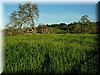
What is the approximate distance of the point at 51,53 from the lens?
5.18 m

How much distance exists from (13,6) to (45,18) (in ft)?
2.06

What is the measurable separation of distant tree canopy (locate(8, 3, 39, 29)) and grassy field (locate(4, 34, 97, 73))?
23 cm

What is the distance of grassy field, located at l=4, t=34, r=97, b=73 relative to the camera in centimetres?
508

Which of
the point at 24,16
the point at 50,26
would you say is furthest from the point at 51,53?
the point at 24,16

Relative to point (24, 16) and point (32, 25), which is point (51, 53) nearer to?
point (32, 25)

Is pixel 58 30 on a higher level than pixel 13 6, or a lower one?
lower

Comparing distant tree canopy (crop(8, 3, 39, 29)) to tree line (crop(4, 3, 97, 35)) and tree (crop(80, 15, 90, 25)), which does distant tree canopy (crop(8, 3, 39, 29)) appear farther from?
tree (crop(80, 15, 90, 25))

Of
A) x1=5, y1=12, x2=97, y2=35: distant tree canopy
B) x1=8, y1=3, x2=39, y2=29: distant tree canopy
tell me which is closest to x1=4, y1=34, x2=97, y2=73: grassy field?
x1=5, y1=12, x2=97, y2=35: distant tree canopy

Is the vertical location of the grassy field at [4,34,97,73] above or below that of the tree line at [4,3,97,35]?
below

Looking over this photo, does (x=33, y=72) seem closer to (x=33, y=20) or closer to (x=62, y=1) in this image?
(x=33, y=20)

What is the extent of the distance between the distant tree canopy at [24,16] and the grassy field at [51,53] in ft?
0.76

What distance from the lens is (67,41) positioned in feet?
17.2

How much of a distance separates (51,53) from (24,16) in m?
0.87

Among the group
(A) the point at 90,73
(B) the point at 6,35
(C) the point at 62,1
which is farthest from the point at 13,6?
(A) the point at 90,73
